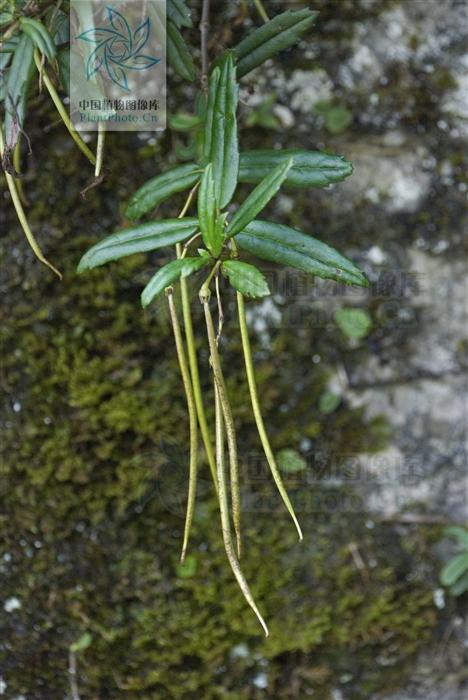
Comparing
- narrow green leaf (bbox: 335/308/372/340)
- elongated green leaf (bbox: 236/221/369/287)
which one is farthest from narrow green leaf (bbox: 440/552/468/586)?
elongated green leaf (bbox: 236/221/369/287)

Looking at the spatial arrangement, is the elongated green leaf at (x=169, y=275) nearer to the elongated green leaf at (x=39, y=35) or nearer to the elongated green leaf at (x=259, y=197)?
the elongated green leaf at (x=259, y=197)

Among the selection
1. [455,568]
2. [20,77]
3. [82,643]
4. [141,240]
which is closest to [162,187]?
[141,240]

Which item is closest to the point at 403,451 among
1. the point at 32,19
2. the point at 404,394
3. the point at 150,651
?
the point at 404,394

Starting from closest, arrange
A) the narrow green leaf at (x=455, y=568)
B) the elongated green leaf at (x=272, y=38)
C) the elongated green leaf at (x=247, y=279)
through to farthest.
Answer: the elongated green leaf at (x=247, y=279) → the elongated green leaf at (x=272, y=38) → the narrow green leaf at (x=455, y=568)

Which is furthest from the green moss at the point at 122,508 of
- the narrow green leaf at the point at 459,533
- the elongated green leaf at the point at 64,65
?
the elongated green leaf at the point at 64,65

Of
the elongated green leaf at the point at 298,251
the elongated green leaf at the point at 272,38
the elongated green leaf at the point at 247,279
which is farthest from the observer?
the elongated green leaf at the point at 272,38

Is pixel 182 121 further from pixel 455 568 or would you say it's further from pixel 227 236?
pixel 455 568

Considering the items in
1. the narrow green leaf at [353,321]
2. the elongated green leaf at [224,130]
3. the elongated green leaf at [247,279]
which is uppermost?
the elongated green leaf at [224,130]
